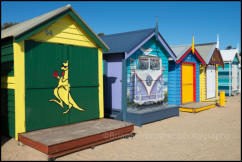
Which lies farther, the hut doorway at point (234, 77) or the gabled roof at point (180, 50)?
the hut doorway at point (234, 77)

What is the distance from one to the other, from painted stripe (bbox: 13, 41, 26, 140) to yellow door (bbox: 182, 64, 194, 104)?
29.7 ft

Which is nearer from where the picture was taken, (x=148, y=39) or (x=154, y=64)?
(x=148, y=39)

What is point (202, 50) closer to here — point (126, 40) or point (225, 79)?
point (225, 79)

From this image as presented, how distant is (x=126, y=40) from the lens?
9594mm

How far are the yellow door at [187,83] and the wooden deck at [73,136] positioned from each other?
6780 millimetres

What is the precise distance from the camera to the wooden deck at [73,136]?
17.1ft

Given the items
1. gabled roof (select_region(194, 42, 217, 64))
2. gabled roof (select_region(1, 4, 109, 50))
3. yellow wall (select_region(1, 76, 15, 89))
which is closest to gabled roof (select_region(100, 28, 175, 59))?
gabled roof (select_region(1, 4, 109, 50))

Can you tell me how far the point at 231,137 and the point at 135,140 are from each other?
292 centimetres

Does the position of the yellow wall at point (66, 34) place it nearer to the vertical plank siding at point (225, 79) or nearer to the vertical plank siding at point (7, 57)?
the vertical plank siding at point (7, 57)

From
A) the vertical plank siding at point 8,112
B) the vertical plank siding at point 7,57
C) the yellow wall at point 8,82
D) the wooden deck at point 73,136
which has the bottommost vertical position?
the wooden deck at point 73,136

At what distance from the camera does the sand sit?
536 cm

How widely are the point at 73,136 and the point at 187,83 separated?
9111 mm

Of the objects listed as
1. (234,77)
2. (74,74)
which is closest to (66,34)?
(74,74)

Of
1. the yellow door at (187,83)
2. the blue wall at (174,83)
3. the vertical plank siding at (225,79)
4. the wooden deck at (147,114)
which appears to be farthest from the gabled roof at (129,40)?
the vertical plank siding at (225,79)
